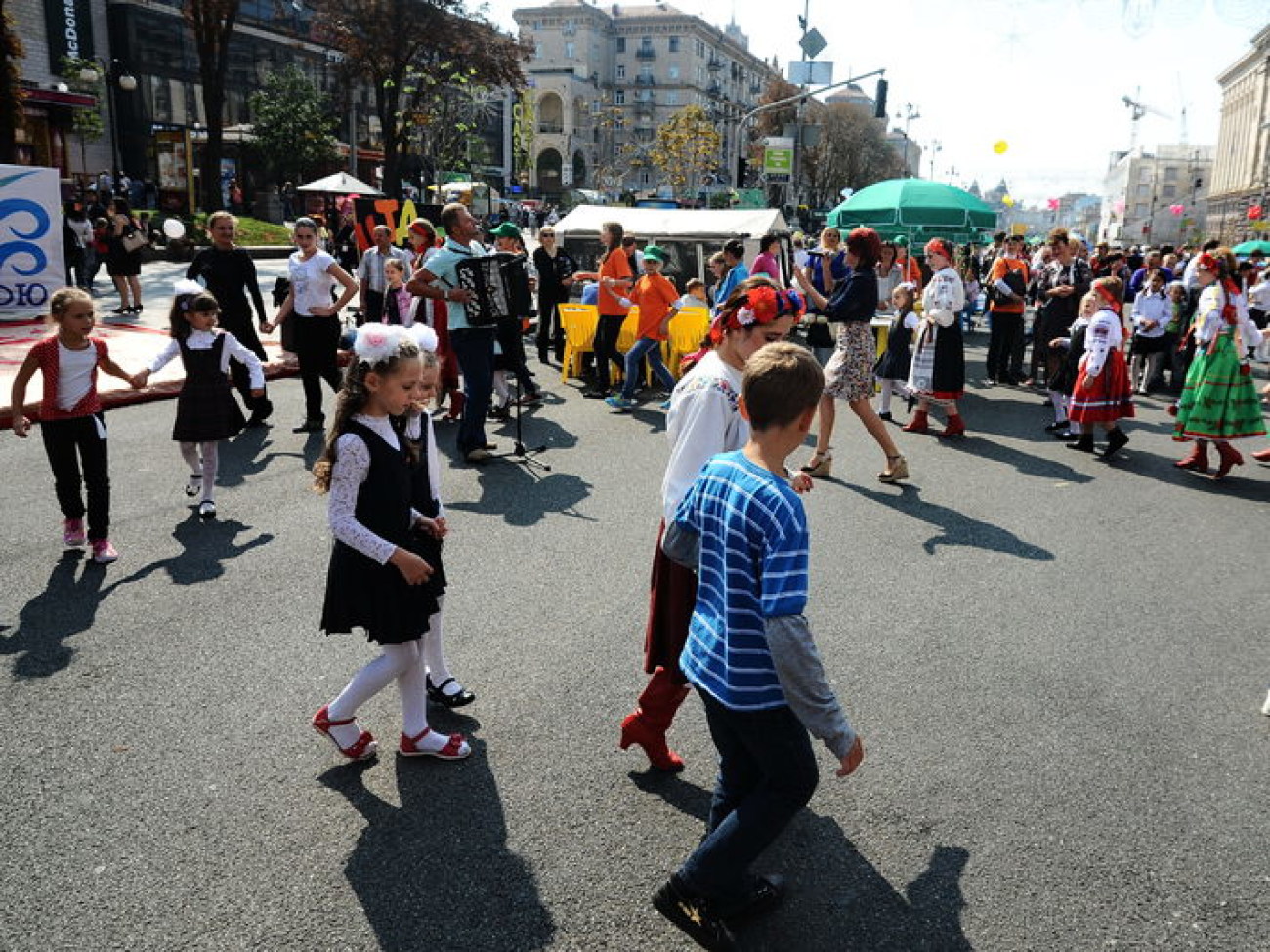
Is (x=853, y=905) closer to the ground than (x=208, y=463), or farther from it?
closer to the ground

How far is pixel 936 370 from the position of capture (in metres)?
9.67

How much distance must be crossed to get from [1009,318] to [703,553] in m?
12.2

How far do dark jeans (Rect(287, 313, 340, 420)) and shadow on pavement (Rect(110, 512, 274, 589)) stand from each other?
2.81 m

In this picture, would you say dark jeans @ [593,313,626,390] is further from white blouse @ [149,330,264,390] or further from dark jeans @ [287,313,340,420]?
white blouse @ [149,330,264,390]

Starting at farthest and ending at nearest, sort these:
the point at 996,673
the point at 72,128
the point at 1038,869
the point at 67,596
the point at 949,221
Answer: the point at 72,128 → the point at 949,221 → the point at 67,596 → the point at 996,673 → the point at 1038,869

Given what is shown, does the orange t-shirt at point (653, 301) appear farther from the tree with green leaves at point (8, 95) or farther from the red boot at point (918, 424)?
the tree with green leaves at point (8, 95)

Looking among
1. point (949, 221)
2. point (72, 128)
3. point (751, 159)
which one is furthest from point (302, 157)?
point (751, 159)

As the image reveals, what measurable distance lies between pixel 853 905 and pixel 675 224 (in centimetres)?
1592

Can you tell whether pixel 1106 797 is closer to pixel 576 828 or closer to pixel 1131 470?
pixel 576 828

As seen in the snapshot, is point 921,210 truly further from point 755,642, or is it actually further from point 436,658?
point 755,642

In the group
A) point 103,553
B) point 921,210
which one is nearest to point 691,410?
point 103,553

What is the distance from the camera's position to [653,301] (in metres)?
10.9

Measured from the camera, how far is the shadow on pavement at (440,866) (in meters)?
2.81

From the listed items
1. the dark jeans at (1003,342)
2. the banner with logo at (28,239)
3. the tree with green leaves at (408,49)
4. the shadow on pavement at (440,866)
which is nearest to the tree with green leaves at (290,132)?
the tree with green leaves at (408,49)
